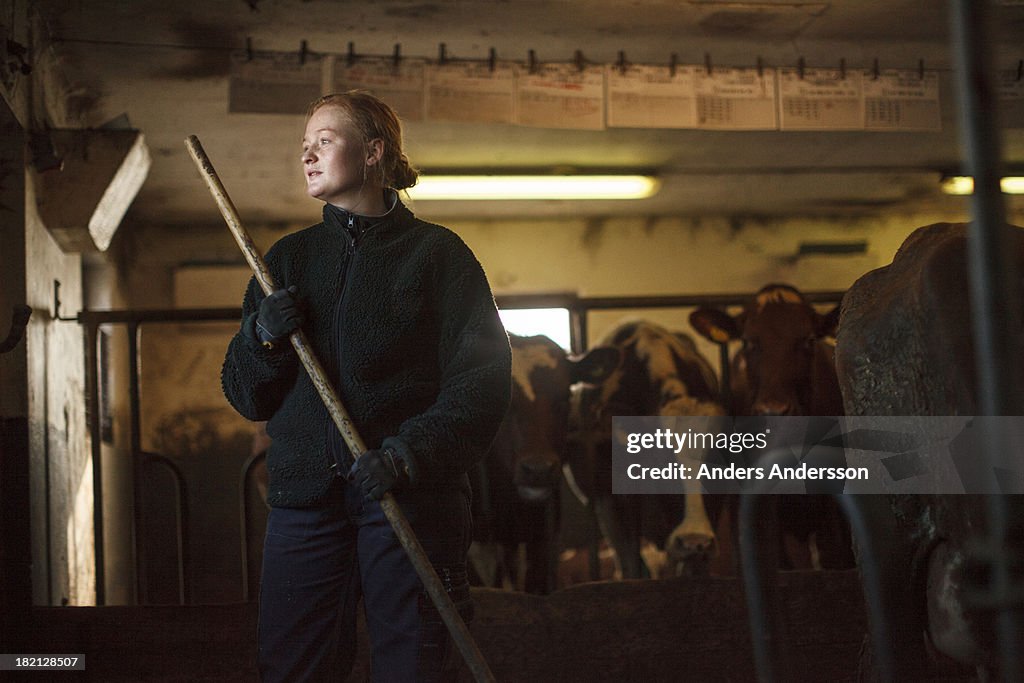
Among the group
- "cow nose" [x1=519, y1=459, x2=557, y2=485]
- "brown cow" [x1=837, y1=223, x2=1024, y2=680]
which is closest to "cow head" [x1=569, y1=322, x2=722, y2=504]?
"cow nose" [x1=519, y1=459, x2=557, y2=485]

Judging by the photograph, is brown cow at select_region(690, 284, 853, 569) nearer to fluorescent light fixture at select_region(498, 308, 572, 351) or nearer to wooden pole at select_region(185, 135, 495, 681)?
wooden pole at select_region(185, 135, 495, 681)

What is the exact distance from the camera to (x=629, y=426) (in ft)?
16.0

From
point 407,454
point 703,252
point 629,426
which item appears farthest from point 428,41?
point 703,252

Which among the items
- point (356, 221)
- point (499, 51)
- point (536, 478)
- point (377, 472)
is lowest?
point (377, 472)

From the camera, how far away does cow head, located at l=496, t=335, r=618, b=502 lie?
3945 millimetres

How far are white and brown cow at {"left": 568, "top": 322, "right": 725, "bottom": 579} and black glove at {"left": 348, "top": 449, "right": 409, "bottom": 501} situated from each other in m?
2.90

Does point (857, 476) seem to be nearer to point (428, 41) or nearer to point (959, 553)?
point (959, 553)

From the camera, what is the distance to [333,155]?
69.5 inches

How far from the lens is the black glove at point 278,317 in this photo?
167 centimetres

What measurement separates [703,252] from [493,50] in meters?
4.35

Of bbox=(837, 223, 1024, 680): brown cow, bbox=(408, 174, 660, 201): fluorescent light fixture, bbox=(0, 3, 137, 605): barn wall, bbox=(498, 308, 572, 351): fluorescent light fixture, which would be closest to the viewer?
bbox=(837, 223, 1024, 680): brown cow

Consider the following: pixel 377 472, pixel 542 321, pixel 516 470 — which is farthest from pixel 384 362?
pixel 542 321

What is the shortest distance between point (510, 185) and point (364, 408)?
4.72 meters

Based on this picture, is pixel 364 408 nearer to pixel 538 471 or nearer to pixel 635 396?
pixel 538 471
